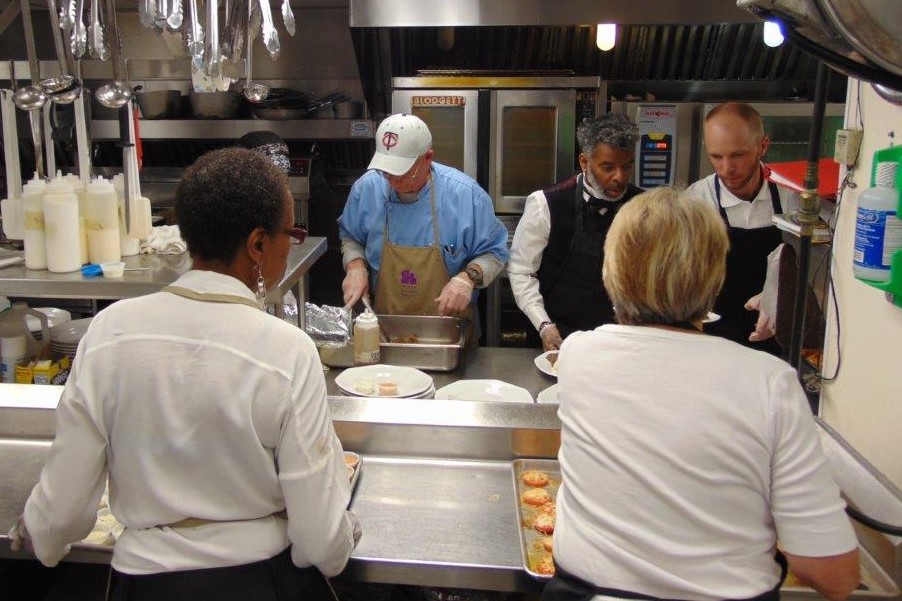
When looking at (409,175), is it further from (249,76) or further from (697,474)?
(697,474)

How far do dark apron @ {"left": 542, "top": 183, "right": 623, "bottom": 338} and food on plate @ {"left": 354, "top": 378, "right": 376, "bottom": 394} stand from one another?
1004 millimetres

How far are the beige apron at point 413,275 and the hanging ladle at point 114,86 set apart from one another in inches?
53.0

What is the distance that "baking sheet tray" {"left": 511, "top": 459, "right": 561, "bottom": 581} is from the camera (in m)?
1.54

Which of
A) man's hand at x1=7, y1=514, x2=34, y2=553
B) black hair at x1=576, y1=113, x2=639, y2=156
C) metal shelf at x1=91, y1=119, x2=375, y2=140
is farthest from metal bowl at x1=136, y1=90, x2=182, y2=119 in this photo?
man's hand at x1=7, y1=514, x2=34, y2=553

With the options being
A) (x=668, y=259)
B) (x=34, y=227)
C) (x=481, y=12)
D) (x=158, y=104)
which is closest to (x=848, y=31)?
(x=668, y=259)

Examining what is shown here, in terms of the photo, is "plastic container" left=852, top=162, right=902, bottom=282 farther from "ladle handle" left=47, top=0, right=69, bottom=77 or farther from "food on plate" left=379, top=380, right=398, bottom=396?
"ladle handle" left=47, top=0, right=69, bottom=77

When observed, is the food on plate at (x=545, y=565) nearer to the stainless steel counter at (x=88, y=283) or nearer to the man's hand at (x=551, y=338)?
the stainless steel counter at (x=88, y=283)

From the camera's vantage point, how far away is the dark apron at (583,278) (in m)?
3.00

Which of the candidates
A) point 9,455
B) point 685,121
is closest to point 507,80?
point 685,121

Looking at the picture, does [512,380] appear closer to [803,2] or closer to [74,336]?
[74,336]

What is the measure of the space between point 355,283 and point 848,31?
2.12m

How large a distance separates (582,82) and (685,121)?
616 mm

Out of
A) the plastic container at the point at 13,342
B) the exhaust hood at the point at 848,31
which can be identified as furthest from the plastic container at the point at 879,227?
the plastic container at the point at 13,342

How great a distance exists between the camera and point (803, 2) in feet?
3.83
